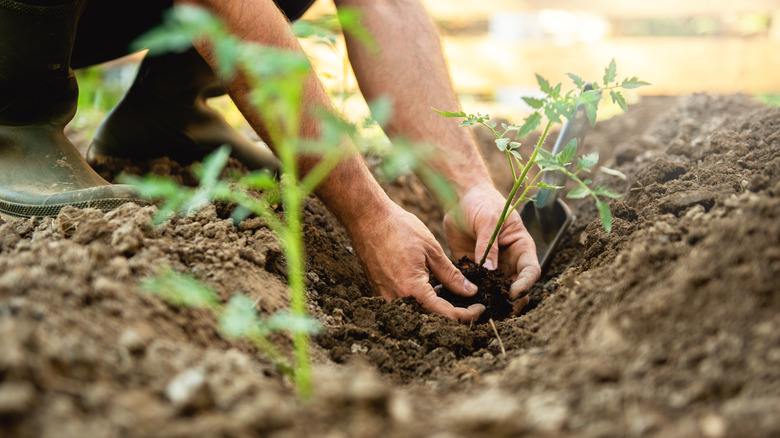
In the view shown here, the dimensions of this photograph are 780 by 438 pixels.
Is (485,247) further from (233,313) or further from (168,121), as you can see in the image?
(168,121)

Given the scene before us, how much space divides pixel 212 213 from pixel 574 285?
0.92 meters

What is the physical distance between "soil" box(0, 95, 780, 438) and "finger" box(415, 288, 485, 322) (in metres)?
0.07

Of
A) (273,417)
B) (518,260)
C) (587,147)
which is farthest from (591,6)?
(273,417)

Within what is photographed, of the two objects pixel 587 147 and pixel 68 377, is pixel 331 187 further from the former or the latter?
pixel 587 147

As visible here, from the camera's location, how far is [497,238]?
174 centimetres

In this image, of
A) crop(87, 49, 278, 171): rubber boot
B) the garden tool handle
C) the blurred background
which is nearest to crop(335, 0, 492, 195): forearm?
the garden tool handle

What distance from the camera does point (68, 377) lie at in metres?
0.76

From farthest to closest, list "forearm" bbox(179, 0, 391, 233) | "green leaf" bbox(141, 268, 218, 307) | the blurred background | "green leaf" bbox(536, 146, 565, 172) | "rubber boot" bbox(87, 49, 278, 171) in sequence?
the blurred background, "rubber boot" bbox(87, 49, 278, 171), "forearm" bbox(179, 0, 391, 233), "green leaf" bbox(536, 146, 565, 172), "green leaf" bbox(141, 268, 218, 307)

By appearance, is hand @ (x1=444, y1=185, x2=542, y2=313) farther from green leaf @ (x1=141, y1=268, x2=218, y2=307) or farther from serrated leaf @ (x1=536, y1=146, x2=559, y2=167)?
green leaf @ (x1=141, y1=268, x2=218, y2=307)

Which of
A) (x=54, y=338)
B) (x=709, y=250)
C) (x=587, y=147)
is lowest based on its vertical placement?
(x=587, y=147)

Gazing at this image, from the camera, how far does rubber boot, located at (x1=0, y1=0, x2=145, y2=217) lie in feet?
5.08

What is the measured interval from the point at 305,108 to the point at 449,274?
58cm

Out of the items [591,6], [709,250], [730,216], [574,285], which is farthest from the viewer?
[591,6]

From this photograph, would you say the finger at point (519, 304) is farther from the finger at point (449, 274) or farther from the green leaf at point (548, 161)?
the green leaf at point (548, 161)
